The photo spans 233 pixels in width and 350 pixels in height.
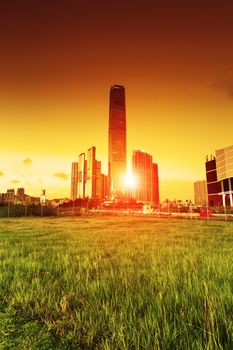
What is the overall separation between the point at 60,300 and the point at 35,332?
0.62 metres

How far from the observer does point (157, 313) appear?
212 centimetres

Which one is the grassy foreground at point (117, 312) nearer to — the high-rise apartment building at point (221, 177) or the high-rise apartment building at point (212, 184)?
the high-rise apartment building at point (221, 177)

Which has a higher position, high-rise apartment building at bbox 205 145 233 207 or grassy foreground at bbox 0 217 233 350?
high-rise apartment building at bbox 205 145 233 207

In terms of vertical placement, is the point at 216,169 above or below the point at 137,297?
above

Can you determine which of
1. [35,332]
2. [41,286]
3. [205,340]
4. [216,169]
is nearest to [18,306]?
[41,286]

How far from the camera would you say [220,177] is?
65375 millimetres

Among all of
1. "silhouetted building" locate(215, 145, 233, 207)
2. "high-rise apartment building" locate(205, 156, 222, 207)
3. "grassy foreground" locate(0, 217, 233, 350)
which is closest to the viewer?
"grassy foreground" locate(0, 217, 233, 350)

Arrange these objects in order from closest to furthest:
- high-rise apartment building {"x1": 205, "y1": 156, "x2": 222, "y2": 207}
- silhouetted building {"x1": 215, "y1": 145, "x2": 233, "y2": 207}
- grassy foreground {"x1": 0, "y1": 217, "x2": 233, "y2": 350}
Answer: grassy foreground {"x1": 0, "y1": 217, "x2": 233, "y2": 350} < silhouetted building {"x1": 215, "y1": 145, "x2": 233, "y2": 207} < high-rise apartment building {"x1": 205, "y1": 156, "x2": 222, "y2": 207}

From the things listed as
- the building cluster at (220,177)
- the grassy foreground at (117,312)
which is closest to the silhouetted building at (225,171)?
the building cluster at (220,177)

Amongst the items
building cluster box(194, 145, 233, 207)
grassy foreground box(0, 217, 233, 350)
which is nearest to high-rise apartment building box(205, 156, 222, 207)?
building cluster box(194, 145, 233, 207)

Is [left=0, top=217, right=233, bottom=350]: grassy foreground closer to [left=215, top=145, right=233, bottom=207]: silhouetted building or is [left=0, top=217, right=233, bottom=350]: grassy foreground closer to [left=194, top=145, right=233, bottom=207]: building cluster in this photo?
[left=194, top=145, right=233, bottom=207]: building cluster

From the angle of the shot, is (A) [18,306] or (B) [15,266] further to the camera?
(B) [15,266]

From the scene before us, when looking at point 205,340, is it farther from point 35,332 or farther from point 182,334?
point 35,332

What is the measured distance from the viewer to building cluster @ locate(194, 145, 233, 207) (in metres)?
61.8
